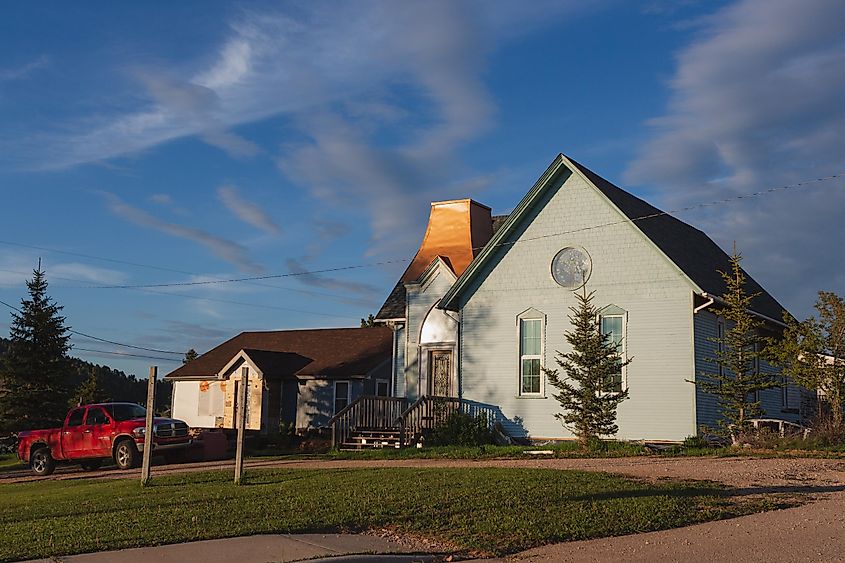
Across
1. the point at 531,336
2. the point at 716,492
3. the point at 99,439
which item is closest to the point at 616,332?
the point at 531,336

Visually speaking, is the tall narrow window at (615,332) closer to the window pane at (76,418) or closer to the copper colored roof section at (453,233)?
the copper colored roof section at (453,233)

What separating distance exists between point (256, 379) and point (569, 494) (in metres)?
24.6

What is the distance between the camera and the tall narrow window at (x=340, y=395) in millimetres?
34969

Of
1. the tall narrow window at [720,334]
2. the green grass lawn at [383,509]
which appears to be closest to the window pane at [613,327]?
the tall narrow window at [720,334]

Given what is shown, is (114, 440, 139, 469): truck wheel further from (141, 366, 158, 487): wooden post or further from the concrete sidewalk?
the concrete sidewalk

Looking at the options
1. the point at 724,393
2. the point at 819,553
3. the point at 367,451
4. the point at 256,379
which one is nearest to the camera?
the point at 819,553

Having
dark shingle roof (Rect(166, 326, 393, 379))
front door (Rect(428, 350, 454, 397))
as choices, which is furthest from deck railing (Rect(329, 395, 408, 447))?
dark shingle roof (Rect(166, 326, 393, 379))

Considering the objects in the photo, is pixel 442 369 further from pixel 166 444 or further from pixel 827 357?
pixel 827 357

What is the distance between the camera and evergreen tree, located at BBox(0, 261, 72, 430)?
36.9 metres

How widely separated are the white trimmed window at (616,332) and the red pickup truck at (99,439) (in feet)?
40.0

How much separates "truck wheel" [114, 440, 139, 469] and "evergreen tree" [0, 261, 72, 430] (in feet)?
50.3

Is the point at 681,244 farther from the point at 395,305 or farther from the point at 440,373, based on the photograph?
Result: the point at 395,305

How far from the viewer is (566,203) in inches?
1019

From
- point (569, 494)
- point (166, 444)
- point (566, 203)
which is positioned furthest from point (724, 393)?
point (166, 444)
